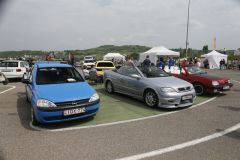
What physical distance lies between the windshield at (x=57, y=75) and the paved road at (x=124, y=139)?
1.22 meters

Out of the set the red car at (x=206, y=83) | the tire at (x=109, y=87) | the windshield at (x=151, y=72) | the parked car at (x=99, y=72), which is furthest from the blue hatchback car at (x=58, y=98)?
the parked car at (x=99, y=72)

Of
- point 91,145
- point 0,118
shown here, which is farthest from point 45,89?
point 91,145

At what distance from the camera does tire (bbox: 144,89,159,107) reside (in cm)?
844

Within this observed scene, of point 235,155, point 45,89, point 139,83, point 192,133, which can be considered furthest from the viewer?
point 139,83

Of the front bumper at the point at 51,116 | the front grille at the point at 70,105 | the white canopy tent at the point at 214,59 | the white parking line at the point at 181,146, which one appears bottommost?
the white parking line at the point at 181,146

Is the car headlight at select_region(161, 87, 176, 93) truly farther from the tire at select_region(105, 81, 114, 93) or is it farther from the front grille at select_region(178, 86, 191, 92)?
the tire at select_region(105, 81, 114, 93)

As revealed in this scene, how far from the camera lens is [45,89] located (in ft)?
21.9

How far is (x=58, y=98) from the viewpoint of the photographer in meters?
6.20

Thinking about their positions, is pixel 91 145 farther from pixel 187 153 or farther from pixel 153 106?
pixel 153 106

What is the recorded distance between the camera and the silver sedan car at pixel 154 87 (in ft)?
26.9

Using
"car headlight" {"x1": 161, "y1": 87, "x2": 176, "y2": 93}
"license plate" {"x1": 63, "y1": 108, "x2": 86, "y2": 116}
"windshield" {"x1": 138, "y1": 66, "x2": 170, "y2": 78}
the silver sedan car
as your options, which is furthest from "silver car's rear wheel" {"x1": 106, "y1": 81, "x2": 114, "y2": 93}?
"license plate" {"x1": 63, "y1": 108, "x2": 86, "y2": 116}

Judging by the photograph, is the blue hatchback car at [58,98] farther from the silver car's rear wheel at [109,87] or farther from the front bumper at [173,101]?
the silver car's rear wheel at [109,87]

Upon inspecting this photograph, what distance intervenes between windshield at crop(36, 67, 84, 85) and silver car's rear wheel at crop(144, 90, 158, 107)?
242 centimetres

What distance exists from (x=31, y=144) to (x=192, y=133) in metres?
3.59
